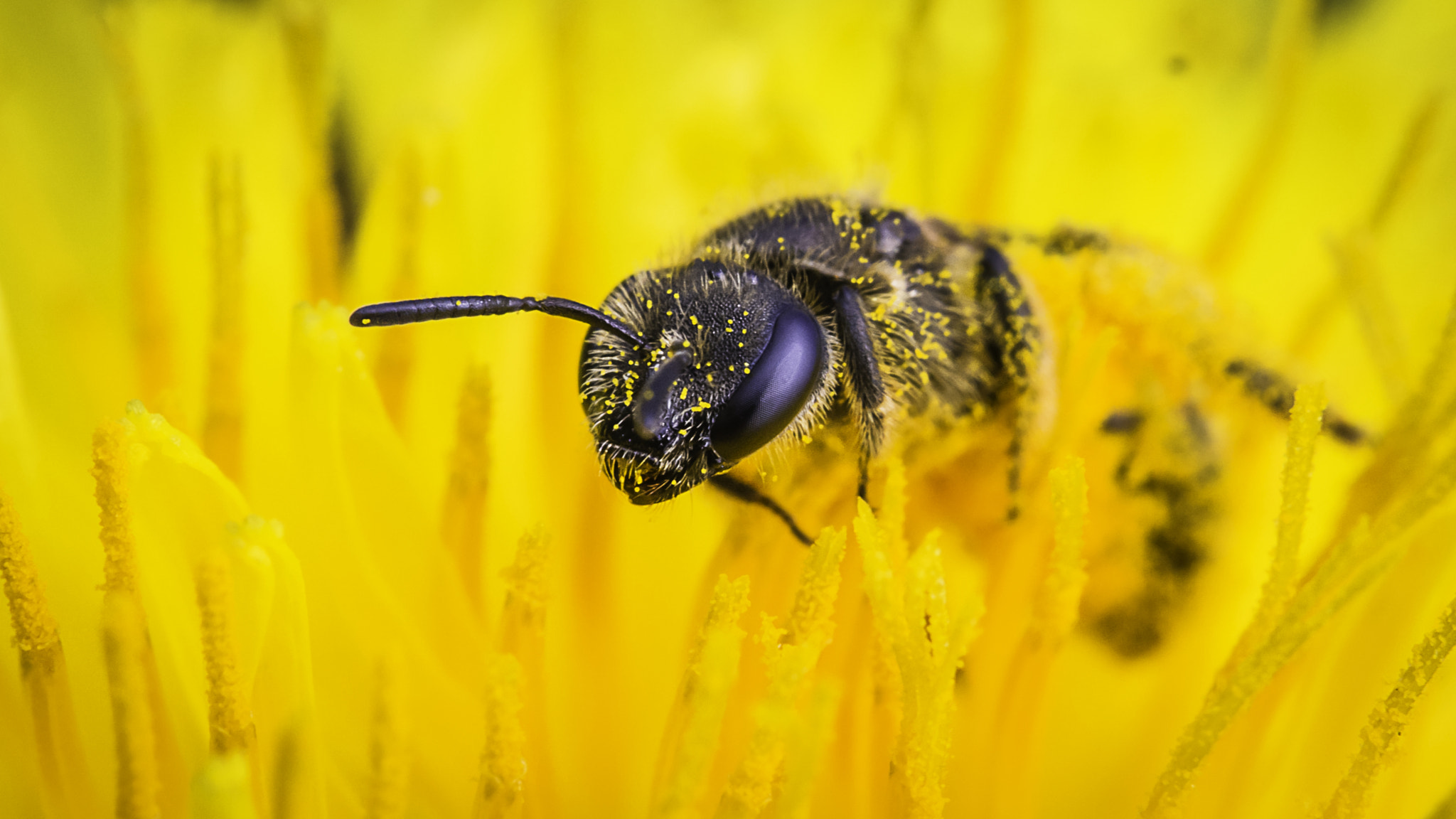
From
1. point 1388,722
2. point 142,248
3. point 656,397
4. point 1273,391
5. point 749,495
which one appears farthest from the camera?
point 142,248

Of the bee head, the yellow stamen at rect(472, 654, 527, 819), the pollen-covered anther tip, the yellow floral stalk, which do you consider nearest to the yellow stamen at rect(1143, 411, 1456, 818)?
the yellow floral stalk

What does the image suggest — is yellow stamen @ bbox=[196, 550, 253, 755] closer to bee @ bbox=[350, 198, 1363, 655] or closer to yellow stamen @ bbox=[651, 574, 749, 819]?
bee @ bbox=[350, 198, 1363, 655]

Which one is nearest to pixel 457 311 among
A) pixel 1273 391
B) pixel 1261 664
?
pixel 1261 664

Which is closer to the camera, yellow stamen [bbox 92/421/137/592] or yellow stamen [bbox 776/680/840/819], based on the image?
yellow stamen [bbox 776/680/840/819]

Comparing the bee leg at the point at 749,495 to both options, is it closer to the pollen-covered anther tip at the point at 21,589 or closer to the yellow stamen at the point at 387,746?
the yellow stamen at the point at 387,746

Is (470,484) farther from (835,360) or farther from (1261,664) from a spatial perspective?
(1261,664)

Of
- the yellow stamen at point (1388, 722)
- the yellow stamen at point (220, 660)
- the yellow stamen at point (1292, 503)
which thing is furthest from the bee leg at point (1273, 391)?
the yellow stamen at point (220, 660)
